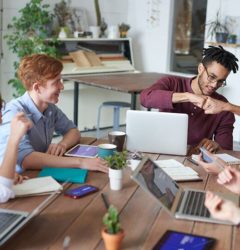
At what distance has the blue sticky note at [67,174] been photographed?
180 centimetres

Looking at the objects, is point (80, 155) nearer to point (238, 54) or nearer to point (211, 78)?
point (211, 78)

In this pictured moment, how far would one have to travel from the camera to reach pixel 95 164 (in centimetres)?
195

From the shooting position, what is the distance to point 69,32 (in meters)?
5.14

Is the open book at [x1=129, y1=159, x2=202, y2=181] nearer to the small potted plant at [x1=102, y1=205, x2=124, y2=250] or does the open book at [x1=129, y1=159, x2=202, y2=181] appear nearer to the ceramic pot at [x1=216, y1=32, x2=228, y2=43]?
the small potted plant at [x1=102, y1=205, x2=124, y2=250]

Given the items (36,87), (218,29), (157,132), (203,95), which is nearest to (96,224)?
(157,132)

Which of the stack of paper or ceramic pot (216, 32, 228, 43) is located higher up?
ceramic pot (216, 32, 228, 43)

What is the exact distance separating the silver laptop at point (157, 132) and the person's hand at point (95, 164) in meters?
0.35

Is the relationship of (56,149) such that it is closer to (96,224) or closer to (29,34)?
(96,224)

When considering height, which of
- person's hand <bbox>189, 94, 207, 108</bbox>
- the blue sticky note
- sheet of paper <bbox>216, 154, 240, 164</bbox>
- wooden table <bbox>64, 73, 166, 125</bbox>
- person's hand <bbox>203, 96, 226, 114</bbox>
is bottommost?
wooden table <bbox>64, 73, 166, 125</bbox>

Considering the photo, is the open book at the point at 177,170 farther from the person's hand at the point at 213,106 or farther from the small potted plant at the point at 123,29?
the small potted plant at the point at 123,29

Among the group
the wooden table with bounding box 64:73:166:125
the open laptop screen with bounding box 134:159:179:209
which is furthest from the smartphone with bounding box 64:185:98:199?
the wooden table with bounding box 64:73:166:125

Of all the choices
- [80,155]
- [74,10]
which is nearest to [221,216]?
[80,155]

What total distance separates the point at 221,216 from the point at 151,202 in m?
0.35

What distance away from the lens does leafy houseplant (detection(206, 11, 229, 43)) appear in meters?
5.05
